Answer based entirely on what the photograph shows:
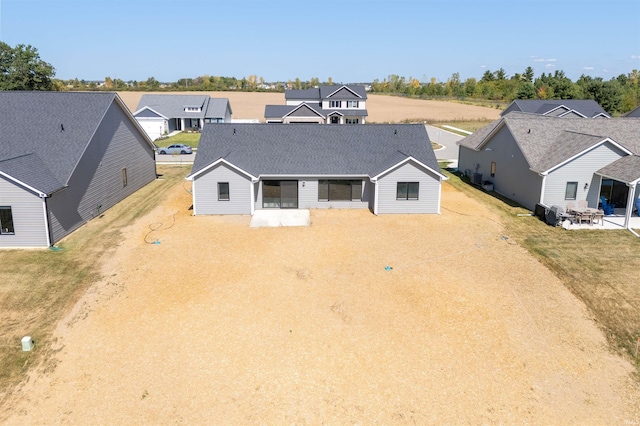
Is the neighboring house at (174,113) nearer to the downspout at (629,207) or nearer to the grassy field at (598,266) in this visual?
the grassy field at (598,266)

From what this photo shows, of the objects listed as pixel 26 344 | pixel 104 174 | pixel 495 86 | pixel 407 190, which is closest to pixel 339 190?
pixel 407 190

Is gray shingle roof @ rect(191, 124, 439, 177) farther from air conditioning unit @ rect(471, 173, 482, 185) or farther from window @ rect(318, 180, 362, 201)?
air conditioning unit @ rect(471, 173, 482, 185)

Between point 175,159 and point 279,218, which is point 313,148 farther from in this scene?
point 175,159

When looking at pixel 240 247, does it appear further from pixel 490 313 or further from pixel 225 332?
pixel 490 313

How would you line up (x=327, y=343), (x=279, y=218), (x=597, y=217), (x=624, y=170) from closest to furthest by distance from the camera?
(x=327, y=343), (x=597, y=217), (x=624, y=170), (x=279, y=218)

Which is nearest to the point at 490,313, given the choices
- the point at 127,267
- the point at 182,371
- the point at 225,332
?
the point at 225,332

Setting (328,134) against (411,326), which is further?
(328,134)

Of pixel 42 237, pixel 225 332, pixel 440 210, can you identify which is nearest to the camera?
pixel 225 332
